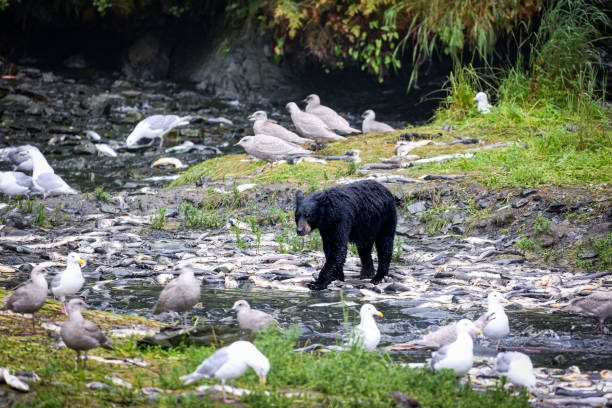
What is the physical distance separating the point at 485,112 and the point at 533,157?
314 cm

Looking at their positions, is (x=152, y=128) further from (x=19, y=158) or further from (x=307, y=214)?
(x=307, y=214)

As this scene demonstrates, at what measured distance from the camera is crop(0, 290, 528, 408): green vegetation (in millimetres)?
3338

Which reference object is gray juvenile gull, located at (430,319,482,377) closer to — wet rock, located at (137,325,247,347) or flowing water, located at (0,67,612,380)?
flowing water, located at (0,67,612,380)

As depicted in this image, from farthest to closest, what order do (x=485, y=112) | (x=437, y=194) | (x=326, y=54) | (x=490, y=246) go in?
1. (x=326, y=54)
2. (x=485, y=112)
3. (x=437, y=194)
4. (x=490, y=246)

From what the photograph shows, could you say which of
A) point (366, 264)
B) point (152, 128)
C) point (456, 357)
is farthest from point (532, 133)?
point (456, 357)

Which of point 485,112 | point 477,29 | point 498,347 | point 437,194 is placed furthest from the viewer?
point 477,29

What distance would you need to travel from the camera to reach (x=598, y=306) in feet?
17.5

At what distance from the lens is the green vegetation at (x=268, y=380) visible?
3.34 meters

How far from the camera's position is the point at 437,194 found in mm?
9297

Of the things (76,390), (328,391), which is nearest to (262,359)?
(328,391)

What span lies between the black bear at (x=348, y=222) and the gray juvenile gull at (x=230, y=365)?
301 centimetres

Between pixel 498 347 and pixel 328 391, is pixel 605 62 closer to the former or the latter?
pixel 498 347

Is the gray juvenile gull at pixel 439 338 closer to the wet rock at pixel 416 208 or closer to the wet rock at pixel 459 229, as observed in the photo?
the wet rock at pixel 459 229

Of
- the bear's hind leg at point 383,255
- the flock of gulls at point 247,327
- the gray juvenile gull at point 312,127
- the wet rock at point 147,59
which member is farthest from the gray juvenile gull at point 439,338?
the wet rock at point 147,59
